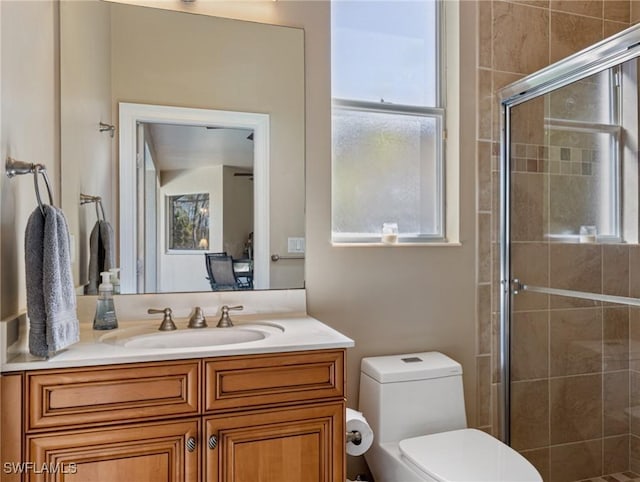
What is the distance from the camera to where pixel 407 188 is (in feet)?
7.14

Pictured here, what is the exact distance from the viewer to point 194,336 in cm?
163

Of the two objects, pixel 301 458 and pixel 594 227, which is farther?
pixel 594 227

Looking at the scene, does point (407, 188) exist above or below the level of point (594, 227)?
above

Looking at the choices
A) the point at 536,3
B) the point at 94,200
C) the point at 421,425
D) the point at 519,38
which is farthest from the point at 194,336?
the point at 536,3

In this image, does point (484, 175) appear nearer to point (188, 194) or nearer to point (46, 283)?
point (188, 194)

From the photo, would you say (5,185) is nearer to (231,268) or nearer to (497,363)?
(231,268)

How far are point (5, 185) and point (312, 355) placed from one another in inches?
37.9

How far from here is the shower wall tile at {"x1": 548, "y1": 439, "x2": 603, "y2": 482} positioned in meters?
2.00

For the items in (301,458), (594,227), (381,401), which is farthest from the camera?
(594,227)

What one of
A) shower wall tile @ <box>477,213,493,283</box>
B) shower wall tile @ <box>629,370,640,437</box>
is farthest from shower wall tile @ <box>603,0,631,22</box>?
shower wall tile @ <box>629,370,640,437</box>

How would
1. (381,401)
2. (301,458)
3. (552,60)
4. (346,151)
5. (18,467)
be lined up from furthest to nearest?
1. (552,60)
2. (346,151)
3. (381,401)
4. (301,458)
5. (18,467)

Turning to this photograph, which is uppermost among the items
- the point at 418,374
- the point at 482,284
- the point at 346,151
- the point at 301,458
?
the point at 346,151

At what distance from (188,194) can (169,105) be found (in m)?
0.34

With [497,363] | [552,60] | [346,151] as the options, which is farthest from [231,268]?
[552,60]
